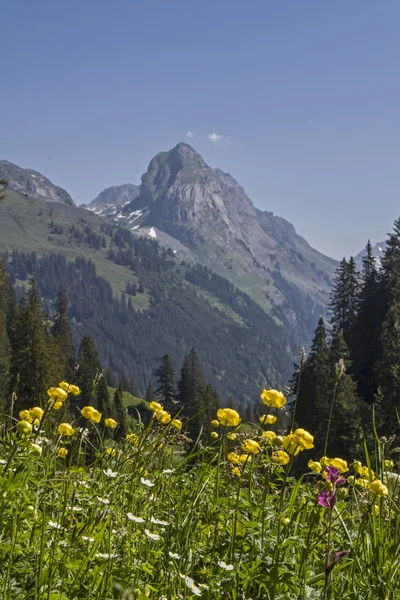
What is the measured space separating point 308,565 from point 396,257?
2497 inches

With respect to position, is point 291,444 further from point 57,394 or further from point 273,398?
point 57,394

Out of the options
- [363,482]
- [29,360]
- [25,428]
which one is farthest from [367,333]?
[25,428]

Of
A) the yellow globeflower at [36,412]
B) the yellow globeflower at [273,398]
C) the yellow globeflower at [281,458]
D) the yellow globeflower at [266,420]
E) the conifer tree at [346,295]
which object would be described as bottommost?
the yellow globeflower at [36,412]

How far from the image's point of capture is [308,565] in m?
3.44

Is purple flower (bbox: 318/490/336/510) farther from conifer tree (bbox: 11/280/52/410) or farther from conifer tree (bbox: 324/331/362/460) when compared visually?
conifer tree (bbox: 324/331/362/460)

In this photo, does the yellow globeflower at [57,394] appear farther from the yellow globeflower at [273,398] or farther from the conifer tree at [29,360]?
the conifer tree at [29,360]

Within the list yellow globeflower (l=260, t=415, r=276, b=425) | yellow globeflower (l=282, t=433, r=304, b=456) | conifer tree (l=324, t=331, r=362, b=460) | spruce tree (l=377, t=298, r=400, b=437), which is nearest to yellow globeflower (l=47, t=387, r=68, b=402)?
yellow globeflower (l=260, t=415, r=276, b=425)

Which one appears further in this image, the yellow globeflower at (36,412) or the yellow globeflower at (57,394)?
the yellow globeflower at (36,412)

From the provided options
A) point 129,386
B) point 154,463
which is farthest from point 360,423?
point 129,386

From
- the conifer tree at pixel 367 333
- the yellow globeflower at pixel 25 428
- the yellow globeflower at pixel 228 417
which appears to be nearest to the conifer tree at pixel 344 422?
the conifer tree at pixel 367 333

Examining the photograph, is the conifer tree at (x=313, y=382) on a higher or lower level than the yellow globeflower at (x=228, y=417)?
lower

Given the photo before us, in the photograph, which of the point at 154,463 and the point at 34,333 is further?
the point at 34,333

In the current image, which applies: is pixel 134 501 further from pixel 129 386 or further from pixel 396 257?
pixel 129 386

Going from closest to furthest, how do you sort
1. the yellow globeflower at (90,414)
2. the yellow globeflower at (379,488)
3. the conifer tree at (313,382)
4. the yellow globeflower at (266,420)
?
the yellow globeflower at (379,488) → the yellow globeflower at (266,420) → the yellow globeflower at (90,414) → the conifer tree at (313,382)
